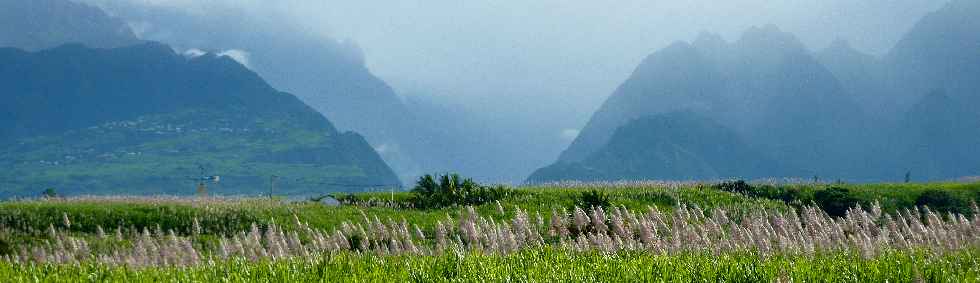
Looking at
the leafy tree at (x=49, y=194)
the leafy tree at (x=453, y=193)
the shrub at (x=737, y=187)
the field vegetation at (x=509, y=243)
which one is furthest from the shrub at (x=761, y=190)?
the leafy tree at (x=49, y=194)

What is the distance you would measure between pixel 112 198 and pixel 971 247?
1157 inches

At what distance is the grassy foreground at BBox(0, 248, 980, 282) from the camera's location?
7.84 m

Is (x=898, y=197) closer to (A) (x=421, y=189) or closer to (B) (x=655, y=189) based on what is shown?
(B) (x=655, y=189)

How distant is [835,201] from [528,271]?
82.2ft

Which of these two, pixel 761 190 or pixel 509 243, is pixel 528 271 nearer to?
pixel 509 243

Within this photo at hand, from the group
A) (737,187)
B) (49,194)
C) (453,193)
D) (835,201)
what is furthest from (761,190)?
(49,194)

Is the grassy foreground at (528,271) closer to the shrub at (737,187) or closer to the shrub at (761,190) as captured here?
the shrub at (761,190)

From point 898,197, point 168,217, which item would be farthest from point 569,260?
point 898,197

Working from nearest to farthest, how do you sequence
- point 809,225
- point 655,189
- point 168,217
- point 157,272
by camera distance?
point 157,272 < point 809,225 < point 168,217 < point 655,189

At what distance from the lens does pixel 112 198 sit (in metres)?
31.4

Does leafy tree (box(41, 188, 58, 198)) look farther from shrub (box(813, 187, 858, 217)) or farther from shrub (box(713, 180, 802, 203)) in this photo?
shrub (box(813, 187, 858, 217))

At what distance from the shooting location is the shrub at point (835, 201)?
96.5ft

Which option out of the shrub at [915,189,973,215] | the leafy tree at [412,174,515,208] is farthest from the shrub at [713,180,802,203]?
the leafy tree at [412,174,515,208]

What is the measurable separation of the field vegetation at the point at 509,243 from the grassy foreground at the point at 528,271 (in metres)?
0.03
